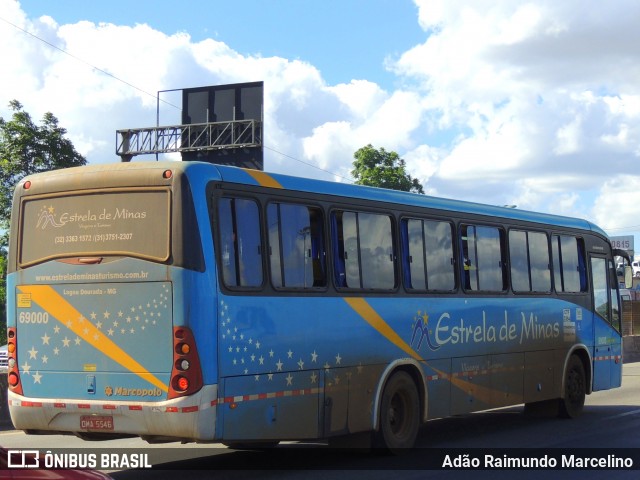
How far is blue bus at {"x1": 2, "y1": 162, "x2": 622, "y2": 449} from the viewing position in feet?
32.8

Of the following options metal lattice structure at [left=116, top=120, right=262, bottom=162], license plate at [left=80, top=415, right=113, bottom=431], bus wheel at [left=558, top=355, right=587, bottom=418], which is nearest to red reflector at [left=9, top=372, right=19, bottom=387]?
→ license plate at [left=80, top=415, right=113, bottom=431]

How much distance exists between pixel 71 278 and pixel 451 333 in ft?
18.3

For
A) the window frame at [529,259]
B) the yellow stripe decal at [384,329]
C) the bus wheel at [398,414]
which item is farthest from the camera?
the window frame at [529,259]

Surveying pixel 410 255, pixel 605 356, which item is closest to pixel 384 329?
pixel 410 255

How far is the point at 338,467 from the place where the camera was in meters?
11.9

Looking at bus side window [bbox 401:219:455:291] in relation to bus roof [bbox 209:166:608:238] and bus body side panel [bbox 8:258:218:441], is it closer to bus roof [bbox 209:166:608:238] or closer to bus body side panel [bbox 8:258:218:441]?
bus roof [bbox 209:166:608:238]

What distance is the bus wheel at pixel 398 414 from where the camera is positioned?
41.1 ft

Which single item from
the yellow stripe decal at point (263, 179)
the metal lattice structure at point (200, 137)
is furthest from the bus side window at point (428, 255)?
the metal lattice structure at point (200, 137)

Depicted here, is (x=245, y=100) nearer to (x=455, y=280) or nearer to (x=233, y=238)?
(x=455, y=280)

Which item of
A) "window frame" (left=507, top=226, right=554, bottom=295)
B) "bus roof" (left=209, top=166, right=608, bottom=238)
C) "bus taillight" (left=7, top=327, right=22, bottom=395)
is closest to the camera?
"bus taillight" (left=7, top=327, right=22, bottom=395)

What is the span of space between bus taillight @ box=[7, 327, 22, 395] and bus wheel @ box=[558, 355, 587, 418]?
31.5 ft

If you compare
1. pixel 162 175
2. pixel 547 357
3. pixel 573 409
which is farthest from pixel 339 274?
pixel 573 409

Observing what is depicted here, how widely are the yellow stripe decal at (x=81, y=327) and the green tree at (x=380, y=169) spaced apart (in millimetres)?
46843

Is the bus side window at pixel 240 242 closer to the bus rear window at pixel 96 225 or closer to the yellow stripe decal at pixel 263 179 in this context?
the yellow stripe decal at pixel 263 179
